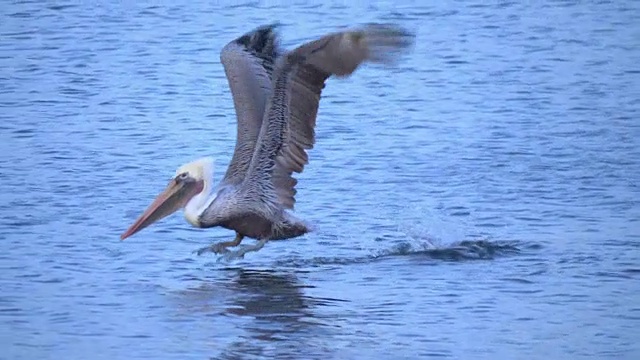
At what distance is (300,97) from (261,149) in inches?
20.3

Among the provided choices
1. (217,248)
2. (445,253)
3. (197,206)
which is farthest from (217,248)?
(445,253)

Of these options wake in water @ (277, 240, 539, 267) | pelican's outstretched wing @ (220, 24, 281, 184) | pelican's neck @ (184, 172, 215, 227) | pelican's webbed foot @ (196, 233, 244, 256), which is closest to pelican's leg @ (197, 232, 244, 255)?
pelican's webbed foot @ (196, 233, 244, 256)

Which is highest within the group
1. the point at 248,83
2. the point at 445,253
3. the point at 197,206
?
the point at 248,83

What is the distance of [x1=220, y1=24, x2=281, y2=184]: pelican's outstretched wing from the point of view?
9508 millimetres

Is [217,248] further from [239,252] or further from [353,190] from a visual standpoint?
[353,190]

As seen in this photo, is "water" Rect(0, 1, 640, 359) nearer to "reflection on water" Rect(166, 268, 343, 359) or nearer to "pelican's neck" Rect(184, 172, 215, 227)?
"reflection on water" Rect(166, 268, 343, 359)

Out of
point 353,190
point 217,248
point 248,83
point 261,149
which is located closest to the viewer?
point 217,248

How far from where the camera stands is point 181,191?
931 cm

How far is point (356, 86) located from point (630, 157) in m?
3.15

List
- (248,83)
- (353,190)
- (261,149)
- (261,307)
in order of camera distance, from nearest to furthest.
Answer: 1. (261,307)
2. (261,149)
3. (248,83)
4. (353,190)

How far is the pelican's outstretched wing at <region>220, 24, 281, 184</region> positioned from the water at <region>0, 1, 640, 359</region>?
60 centimetres

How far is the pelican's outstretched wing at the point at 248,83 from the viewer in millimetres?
9508

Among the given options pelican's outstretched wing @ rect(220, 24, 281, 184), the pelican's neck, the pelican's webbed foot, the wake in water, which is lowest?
the wake in water

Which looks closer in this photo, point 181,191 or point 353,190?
point 181,191
